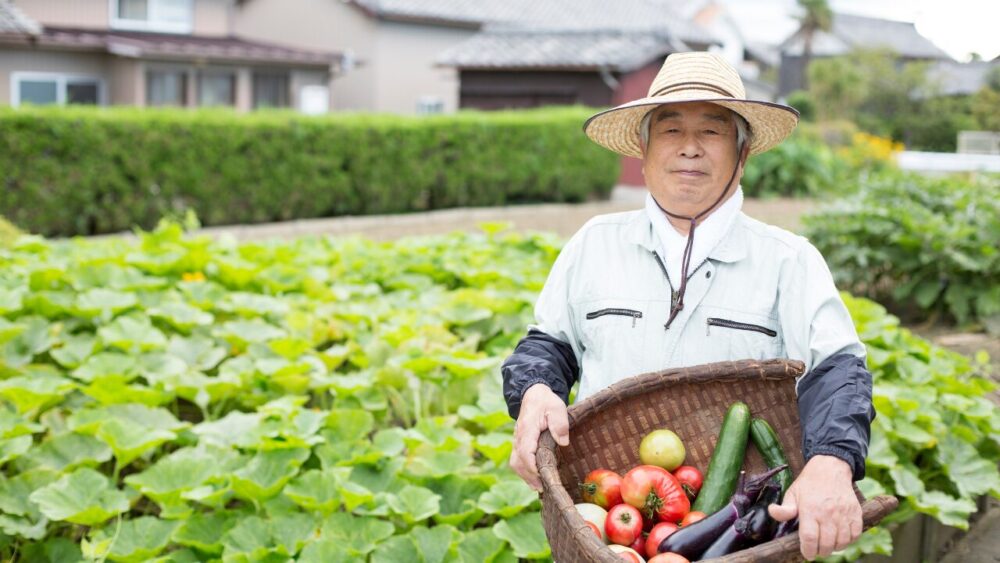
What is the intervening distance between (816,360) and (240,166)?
476 inches

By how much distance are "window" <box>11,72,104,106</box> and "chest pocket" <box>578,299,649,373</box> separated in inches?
749

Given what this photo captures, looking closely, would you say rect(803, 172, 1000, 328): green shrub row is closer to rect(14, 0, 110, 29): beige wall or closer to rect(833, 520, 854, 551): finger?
rect(833, 520, 854, 551): finger

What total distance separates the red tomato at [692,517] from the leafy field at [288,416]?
0.94 metres

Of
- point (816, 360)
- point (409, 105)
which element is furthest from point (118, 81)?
point (816, 360)

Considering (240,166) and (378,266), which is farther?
(240,166)

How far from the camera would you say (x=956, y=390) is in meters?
4.37

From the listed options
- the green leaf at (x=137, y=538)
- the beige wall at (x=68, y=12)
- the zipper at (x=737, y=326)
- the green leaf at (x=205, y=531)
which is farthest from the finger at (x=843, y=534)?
the beige wall at (x=68, y=12)

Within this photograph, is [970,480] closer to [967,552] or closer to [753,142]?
[967,552]

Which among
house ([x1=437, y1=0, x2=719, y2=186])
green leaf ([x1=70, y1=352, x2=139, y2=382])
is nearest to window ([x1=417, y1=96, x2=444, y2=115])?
house ([x1=437, y1=0, x2=719, y2=186])

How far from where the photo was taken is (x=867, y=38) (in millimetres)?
57500

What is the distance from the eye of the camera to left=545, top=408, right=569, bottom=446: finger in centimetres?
204

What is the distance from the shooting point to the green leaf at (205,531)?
297 centimetres

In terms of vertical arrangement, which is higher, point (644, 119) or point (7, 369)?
point (644, 119)

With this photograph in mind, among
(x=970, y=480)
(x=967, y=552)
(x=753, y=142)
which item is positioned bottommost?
(x=967, y=552)
